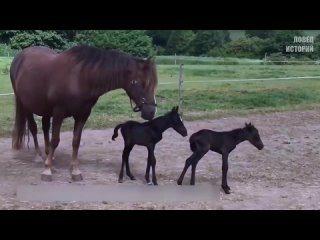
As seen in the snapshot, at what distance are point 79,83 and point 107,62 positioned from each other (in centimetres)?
41

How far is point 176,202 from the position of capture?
4703 millimetres

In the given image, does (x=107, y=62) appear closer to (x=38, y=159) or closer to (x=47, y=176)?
(x=47, y=176)

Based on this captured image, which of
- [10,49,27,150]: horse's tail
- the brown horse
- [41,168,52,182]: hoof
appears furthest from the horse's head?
[10,49,27,150]: horse's tail

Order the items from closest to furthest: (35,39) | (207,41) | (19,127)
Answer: (19,127)
(35,39)
(207,41)

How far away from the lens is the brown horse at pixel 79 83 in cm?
489

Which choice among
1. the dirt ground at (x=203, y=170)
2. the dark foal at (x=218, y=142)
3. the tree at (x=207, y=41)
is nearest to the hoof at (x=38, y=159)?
the dirt ground at (x=203, y=170)

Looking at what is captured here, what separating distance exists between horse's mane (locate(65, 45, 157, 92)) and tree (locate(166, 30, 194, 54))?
780cm

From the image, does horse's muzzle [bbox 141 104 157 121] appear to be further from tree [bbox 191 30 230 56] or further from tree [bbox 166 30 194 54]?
tree [bbox 191 30 230 56]

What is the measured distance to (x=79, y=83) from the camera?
5.20 meters

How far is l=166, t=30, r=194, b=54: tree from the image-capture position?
13016mm

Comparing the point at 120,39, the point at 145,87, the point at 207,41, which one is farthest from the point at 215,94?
the point at 145,87

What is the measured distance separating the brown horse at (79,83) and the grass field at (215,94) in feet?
9.99

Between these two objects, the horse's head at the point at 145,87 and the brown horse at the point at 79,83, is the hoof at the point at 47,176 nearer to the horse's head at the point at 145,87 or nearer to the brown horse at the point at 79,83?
the brown horse at the point at 79,83

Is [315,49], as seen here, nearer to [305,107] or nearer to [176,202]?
[305,107]
